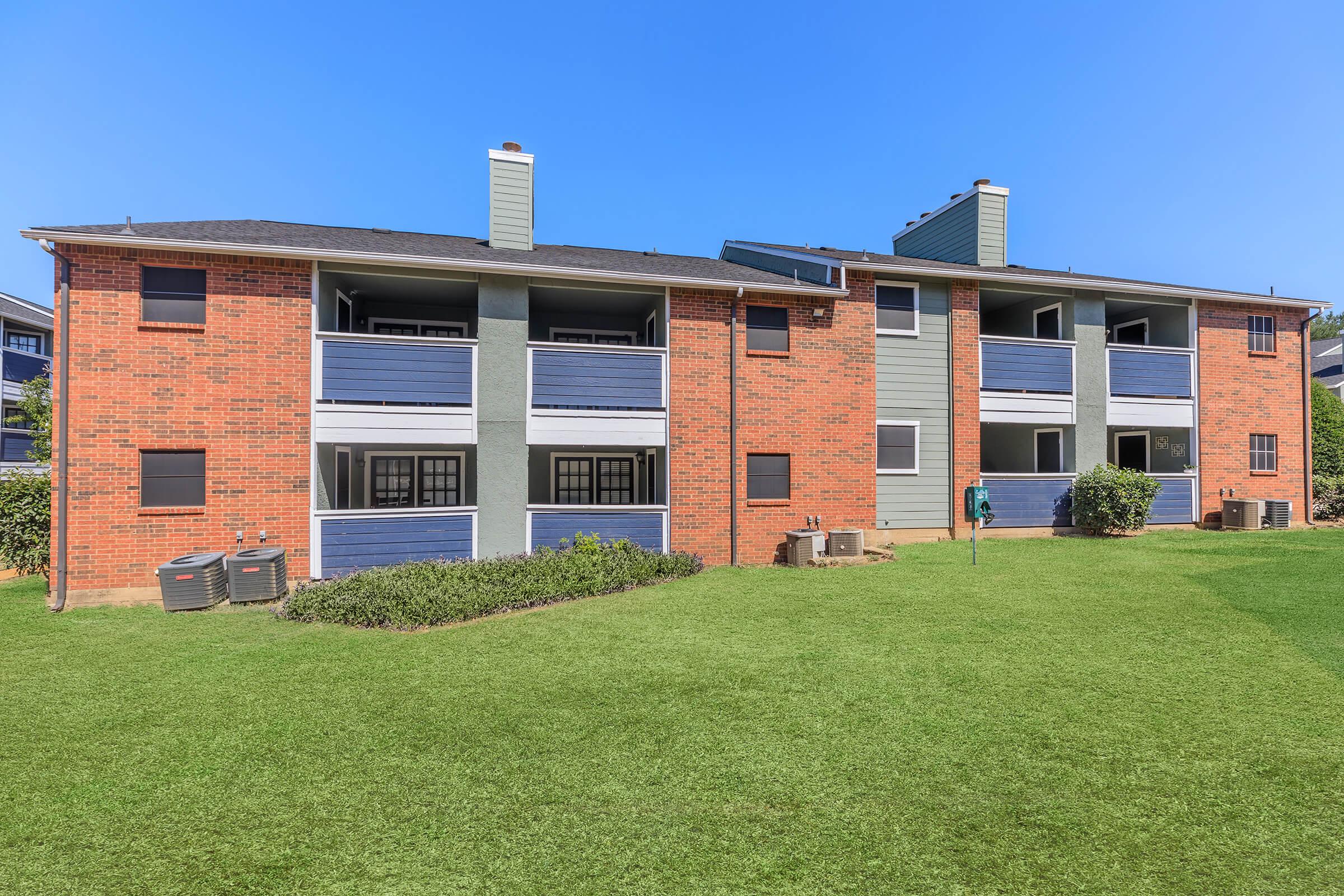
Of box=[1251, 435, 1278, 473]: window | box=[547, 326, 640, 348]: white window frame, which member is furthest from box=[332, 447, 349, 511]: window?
box=[1251, 435, 1278, 473]: window

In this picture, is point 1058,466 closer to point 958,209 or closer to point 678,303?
point 958,209

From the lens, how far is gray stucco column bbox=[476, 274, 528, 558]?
12352 mm

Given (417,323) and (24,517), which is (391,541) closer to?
(417,323)

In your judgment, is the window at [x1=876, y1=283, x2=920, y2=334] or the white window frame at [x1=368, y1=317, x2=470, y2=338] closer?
the white window frame at [x1=368, y1=317, x2=470, y2=338]

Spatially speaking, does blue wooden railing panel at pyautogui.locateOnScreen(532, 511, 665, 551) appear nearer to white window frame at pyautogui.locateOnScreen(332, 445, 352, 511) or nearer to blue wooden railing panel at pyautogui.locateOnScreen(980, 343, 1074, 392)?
white window frame at pyautogui.locateOnScreen(332, 445, 352, 511)

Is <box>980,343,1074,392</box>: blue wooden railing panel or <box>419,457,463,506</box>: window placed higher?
<box>980,343,1074,392</box>: blue wooden railing panel

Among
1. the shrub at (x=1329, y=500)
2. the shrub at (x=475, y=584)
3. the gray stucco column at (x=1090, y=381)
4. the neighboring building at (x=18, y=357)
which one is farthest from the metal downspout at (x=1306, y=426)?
the neighboring building at (x=18, y=357)

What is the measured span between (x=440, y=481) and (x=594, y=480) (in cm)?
392

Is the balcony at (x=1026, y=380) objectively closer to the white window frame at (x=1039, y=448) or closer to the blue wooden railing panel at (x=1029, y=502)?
the white window frame at (x=1039, y=448)

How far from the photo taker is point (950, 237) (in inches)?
754

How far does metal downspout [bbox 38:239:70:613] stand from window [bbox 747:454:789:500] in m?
12.6

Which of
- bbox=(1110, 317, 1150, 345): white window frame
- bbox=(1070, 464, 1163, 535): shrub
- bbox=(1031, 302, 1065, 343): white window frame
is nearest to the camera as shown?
bbox=(1070, 464, 1163, 535): shrub

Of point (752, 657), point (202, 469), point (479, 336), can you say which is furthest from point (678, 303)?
point (202, 469)

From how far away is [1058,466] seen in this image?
1717 cm
